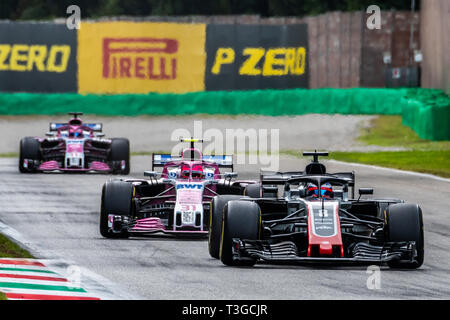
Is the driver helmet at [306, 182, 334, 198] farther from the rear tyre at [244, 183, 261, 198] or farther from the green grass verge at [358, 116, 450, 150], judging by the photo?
the green grass verge at [358, 116, 450, 150]

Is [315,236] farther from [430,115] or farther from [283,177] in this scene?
[430,115]

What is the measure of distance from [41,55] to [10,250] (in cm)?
3255

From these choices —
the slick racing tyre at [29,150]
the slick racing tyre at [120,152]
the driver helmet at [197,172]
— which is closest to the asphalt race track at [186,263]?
the driver helmet at [197,172]

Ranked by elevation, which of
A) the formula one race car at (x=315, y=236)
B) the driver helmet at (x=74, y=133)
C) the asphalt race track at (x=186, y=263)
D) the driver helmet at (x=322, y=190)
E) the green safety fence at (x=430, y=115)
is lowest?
the asphalt race track at (x=186, y=263)

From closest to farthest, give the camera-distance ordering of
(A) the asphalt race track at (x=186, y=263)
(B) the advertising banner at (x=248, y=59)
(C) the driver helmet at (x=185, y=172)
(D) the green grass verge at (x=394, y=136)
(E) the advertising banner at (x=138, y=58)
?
1. (A) the asphalt race track at (x=186, y=263)
2. (C) the driver helmet at (x=185, y=172)
3. (D) the green grass verge at (x=394, y=136)
4. (E) the advertising banner at (x=138, y=58)
5. (B) the advertising banner at (x=248, y=59)

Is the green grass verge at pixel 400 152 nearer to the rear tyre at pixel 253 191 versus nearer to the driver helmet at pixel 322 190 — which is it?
the rear tyre at pixel 253 191

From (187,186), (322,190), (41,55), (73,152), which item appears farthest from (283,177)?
(41,55)

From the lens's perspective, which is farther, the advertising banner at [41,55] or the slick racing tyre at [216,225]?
the advertising banner at [41,55]

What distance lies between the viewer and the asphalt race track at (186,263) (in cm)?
1137

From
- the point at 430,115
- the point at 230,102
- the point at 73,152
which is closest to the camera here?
the point at 73,152

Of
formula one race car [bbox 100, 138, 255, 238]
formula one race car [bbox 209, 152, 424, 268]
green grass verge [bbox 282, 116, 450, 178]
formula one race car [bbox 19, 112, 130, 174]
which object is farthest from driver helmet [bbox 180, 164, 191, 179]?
green grass verge [bbox 282, 116, 450, 178]

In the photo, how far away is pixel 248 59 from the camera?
153 feet

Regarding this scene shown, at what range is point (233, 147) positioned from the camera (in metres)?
38.6

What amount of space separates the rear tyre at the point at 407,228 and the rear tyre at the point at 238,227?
1.41 metres
